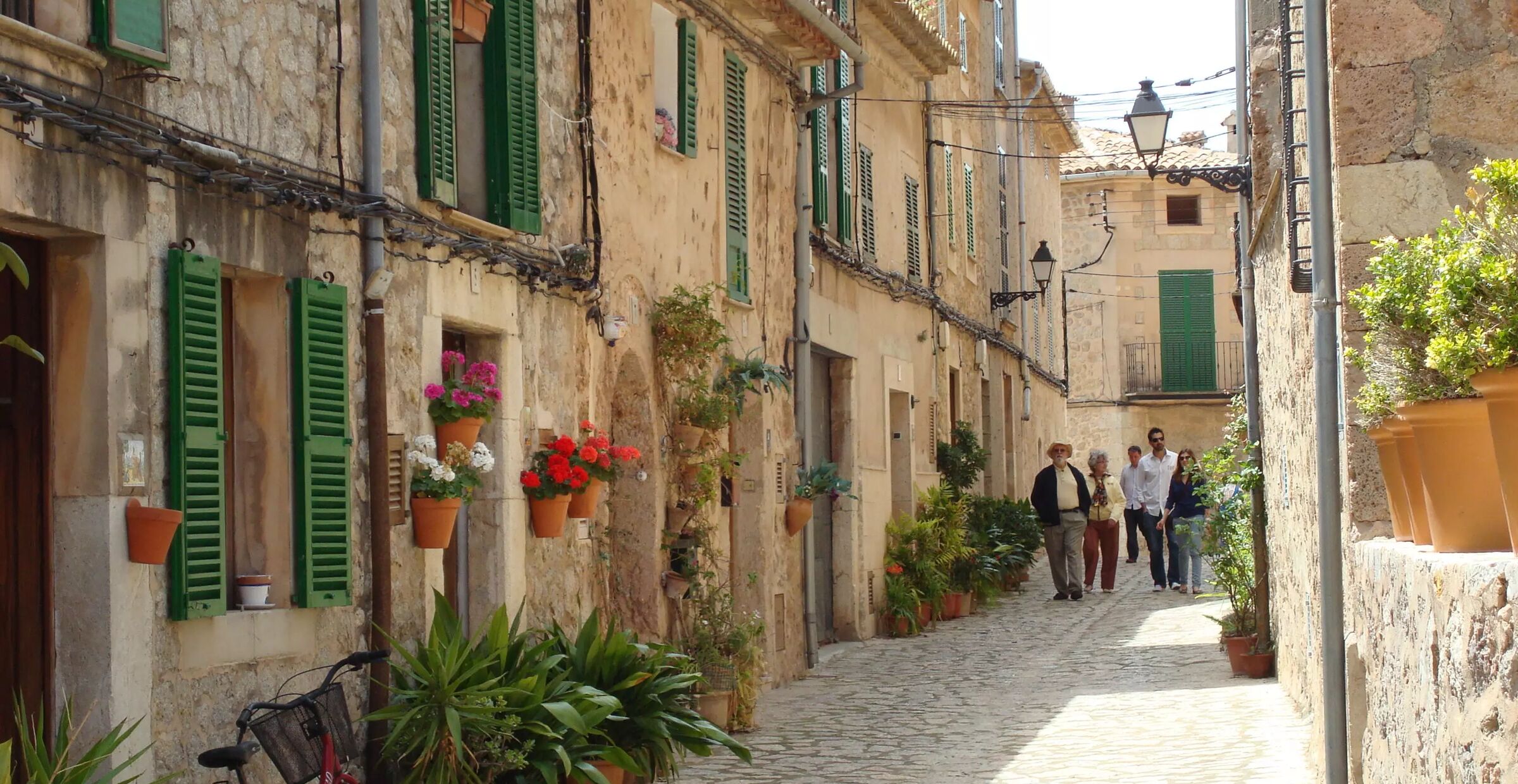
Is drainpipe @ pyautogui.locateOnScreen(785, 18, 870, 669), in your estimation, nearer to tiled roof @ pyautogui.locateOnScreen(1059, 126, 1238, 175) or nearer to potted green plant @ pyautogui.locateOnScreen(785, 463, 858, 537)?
potted green plant @ pyautogui.locateOnScreen(785, 463, 858, 537)

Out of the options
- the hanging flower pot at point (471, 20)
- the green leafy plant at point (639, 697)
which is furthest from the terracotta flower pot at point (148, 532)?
the hanging flower pot at point (471, 20)

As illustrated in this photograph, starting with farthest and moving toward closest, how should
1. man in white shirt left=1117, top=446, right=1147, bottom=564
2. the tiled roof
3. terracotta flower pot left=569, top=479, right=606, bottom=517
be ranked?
1. the tiled roof
2. man in white shirt left=1117, top=446, right=1147, bottom=564
3. terracotta flower pot left=569, top=479, right=606, bottom=517

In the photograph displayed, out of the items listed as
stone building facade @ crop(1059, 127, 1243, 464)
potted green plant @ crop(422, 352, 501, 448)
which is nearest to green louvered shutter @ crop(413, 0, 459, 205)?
potted green plant @ crop(422, 352, 501, 448)

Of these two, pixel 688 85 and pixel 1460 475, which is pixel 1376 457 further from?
pixel 688 85

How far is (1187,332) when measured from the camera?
36.4 m

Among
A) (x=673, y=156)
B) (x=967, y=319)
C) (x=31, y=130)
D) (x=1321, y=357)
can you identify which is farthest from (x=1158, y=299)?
(x=31, y=130)

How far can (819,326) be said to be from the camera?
15.1 metres

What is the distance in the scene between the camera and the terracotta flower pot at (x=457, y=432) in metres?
8.38

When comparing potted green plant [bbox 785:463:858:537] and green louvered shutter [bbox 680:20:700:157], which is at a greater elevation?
green louvered shutter [bbox 680:20:700:157]

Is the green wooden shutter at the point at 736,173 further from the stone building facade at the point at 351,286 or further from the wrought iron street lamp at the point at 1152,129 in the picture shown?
the wrought iron street lamp at the point at 1152,129

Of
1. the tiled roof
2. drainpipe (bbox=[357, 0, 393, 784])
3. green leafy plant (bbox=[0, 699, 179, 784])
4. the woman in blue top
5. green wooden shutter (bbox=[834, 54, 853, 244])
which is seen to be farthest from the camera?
the tiled roof

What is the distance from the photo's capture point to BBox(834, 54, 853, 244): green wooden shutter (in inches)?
627

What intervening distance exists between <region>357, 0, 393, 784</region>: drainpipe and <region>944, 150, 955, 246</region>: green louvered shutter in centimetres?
1356

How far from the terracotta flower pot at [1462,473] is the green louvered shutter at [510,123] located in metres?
5.48
